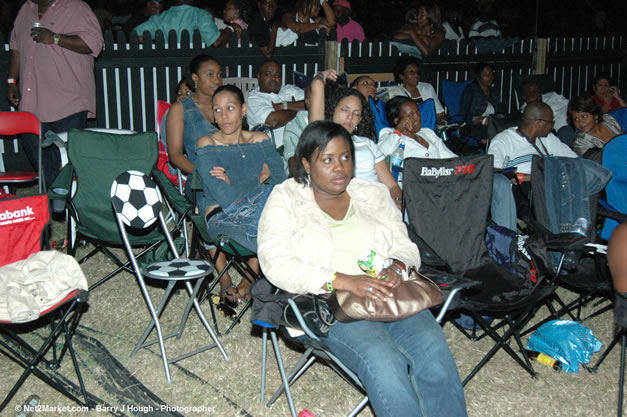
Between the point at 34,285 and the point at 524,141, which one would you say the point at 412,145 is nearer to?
the point at 524,141

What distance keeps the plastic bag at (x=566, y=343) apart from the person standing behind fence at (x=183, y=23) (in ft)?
17.2

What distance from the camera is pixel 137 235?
4.52m

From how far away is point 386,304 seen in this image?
2.77m

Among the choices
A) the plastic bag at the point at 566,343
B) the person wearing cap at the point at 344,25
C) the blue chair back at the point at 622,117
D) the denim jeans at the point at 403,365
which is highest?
the person wearing cap at the point at 344,25

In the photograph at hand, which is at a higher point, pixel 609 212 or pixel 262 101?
pixel 262 101

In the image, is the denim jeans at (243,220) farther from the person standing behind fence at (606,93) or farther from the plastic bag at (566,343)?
the person standing behind fence at (606,93)

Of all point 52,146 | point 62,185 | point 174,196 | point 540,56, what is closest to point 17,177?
point 52,146

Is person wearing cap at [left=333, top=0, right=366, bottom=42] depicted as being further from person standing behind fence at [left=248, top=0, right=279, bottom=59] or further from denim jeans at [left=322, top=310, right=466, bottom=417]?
denim jeans at [left=322, top=310, right=466, bottom=417]

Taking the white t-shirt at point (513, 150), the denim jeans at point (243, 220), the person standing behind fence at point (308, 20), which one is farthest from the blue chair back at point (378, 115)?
the person standing behind fence at point (308, 20)

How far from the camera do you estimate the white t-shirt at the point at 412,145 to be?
512 cm

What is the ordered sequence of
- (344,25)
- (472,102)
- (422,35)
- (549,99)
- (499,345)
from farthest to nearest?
(422,35), (344,25), (549,99), (472,102), (499,345)

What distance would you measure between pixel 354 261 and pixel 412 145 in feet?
7.83

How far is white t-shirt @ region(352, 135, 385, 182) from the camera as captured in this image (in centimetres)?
446

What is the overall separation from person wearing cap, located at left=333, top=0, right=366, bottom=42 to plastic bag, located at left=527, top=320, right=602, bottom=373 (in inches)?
229
